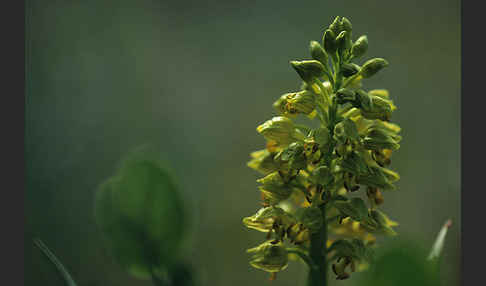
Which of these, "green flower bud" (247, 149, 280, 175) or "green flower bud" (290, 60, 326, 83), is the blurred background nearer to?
"green flower bud" (247, 149, 280, 175)

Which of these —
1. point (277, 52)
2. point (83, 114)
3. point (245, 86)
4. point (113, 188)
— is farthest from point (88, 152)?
point (113, 188)

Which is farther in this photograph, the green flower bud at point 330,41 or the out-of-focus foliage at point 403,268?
the green flower bud at point 330,41

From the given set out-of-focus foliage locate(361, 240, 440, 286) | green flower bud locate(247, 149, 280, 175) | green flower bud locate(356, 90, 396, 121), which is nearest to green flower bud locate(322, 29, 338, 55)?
green flower bud locate(356, 90, 396, 121)

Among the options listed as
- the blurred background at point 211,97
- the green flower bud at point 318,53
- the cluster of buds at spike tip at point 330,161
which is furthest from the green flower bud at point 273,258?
the blurred background at point 211,97

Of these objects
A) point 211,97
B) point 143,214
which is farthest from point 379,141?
point 211,97

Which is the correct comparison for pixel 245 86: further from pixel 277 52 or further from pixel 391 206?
pixel 391 206

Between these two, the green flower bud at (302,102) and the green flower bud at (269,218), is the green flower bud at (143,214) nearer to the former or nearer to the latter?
the green flower bud at (269,218)

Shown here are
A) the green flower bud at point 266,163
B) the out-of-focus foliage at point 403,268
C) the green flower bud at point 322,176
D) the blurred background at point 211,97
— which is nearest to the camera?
the out-of-focus foliage at point 403,268
